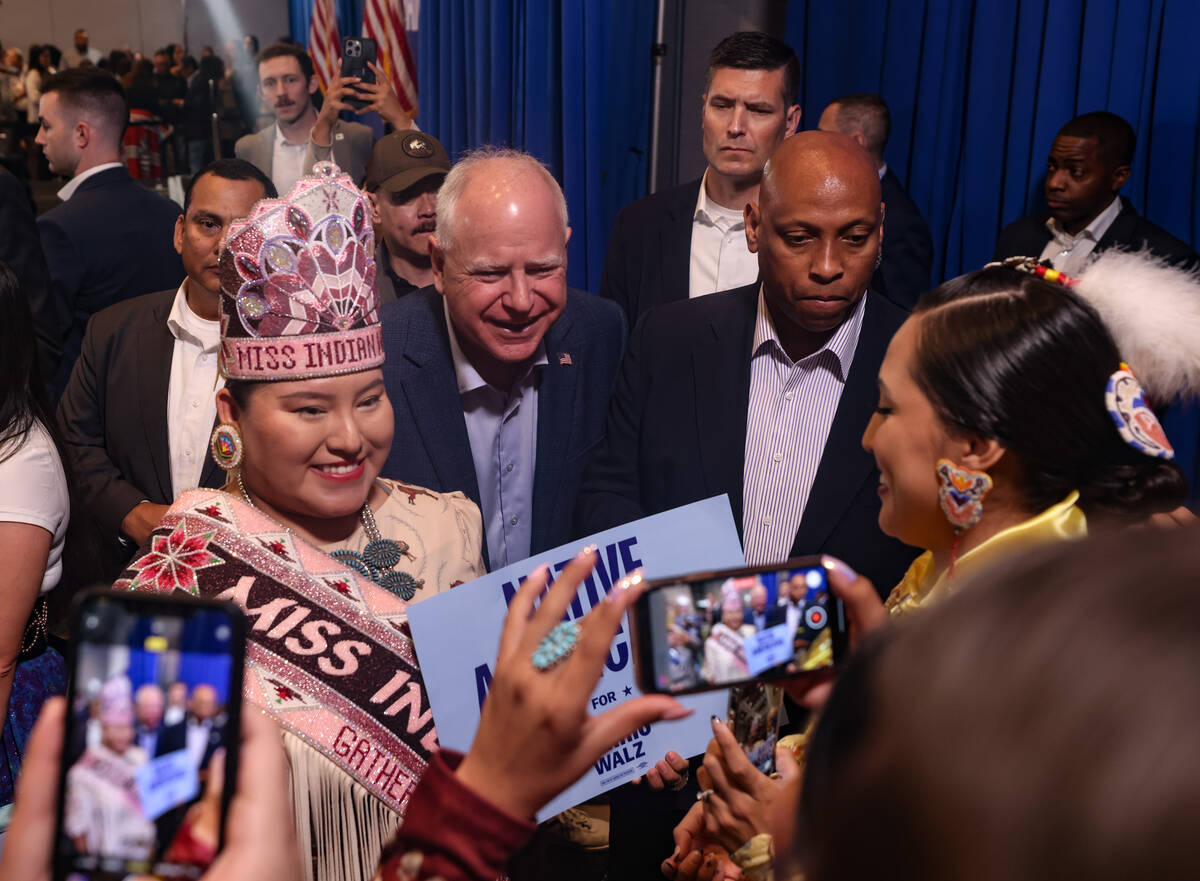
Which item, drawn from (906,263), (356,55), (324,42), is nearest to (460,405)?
(906,263)

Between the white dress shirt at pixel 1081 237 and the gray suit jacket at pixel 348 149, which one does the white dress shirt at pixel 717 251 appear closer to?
the white dress shirt at pixel 1081 237

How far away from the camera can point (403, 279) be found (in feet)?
12.4

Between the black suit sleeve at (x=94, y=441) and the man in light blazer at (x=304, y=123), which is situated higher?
the man in light blazer at (x=304, y=123)

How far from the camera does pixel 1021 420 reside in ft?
4.82

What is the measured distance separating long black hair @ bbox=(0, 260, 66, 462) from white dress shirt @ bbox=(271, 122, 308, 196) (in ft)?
13.5

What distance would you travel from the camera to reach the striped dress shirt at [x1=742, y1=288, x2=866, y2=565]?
2.31m

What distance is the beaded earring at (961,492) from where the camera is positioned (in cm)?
149

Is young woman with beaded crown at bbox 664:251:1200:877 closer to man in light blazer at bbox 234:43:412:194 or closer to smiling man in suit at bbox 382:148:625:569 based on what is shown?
smiling man in suit at bbox 382:148:625:569

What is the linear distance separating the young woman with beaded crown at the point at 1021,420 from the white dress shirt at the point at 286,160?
202 inches

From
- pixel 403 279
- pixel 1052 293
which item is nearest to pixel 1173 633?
pixel 1052 293

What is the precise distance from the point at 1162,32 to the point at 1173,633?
423cm

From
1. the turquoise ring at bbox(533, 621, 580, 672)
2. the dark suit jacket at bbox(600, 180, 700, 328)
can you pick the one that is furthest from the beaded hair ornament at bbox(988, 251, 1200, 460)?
the dark suit jacket at bbox(600, 180, 700, 328)

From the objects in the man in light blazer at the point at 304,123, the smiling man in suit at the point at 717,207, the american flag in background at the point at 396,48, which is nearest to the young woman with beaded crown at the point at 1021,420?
the smiling man in suit at the point at 717,207

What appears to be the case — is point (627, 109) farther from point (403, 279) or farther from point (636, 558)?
point (636, 558)
